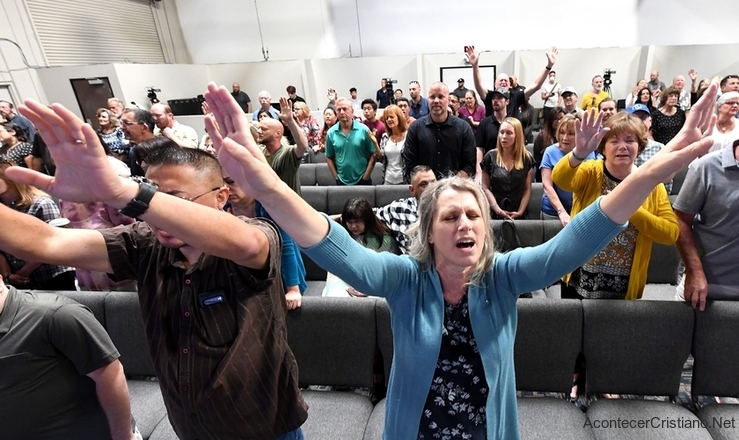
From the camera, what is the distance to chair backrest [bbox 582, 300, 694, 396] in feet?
5.40

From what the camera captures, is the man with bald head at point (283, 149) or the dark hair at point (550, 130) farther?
the dark hair at point (550, 130)

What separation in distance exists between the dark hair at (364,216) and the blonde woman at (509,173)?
109 centimetres

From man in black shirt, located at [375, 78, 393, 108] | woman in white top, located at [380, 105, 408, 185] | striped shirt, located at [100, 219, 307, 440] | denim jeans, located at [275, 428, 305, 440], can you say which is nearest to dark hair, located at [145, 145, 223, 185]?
striped shirt, located at [100, 219, 307, 440]

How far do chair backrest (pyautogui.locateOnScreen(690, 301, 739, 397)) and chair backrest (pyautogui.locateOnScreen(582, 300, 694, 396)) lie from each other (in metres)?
0.05

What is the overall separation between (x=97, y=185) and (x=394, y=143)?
3.30m

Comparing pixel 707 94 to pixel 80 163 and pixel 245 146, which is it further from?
pixel 80 163

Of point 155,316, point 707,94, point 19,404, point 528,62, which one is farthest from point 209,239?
point 528,62

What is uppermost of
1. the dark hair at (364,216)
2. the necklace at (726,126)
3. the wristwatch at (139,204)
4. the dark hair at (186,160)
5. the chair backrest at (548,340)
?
the dark hair at (186,160)

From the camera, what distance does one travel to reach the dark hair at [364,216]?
7.92ft

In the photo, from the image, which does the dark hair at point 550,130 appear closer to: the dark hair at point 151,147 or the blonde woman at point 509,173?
the blonde woman at point 509,173

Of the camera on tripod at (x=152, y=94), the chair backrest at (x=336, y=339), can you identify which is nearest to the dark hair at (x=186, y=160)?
the chair backrest at (x=336, y=339)

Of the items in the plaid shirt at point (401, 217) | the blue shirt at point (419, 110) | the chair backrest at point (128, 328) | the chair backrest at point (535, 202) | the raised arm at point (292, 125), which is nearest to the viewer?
the chair backrest at point (128, 328)

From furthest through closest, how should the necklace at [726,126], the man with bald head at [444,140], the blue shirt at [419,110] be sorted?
the blue shirt at [419,110], the man with bald head at [444,140], the necklace at [726,126]

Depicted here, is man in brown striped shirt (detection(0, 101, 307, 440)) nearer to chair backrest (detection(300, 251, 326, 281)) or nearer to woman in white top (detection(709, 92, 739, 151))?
chair backrest (detection(300, 251, 326, 281))
